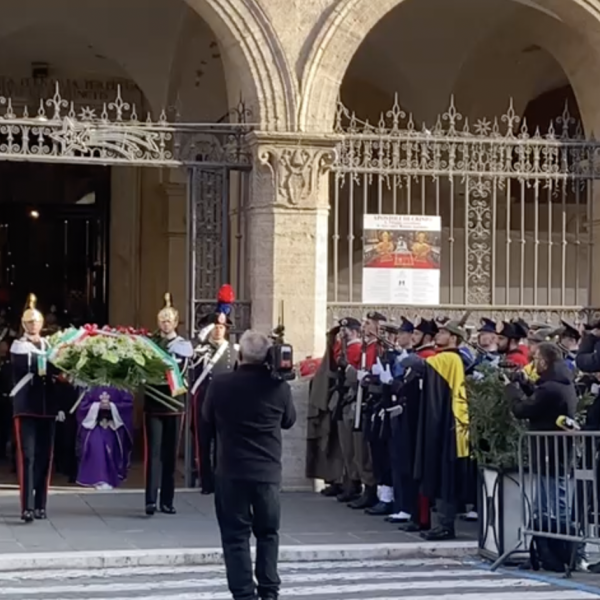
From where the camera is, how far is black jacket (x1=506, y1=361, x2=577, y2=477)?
9875 mm

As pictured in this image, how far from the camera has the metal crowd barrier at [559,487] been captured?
31.4 feet

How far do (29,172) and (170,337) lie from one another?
414 inches

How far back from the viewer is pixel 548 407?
9898 millimetres

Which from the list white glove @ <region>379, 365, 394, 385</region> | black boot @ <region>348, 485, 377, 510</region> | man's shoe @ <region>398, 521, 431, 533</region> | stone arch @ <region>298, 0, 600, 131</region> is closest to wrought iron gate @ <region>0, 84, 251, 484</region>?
stone arch @ <region>298, 0, 600, 131</region>

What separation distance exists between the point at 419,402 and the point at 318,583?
244cm

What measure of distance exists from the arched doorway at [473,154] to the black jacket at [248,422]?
6.49m

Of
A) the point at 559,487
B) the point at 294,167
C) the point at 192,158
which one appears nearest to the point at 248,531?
the point at 559,487

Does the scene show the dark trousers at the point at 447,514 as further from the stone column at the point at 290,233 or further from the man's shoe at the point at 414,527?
the stone column at the point at 290,233

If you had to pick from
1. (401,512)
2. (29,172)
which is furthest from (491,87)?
(401,512)

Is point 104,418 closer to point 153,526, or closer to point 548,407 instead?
point 153,526

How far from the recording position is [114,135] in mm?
14219

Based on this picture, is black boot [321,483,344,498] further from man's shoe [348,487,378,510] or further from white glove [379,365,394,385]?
white glove [379,365,394,385]

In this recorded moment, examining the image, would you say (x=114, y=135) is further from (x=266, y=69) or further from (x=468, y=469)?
(x=468, y=469)

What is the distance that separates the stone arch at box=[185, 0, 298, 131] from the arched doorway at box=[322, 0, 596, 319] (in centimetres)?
69
